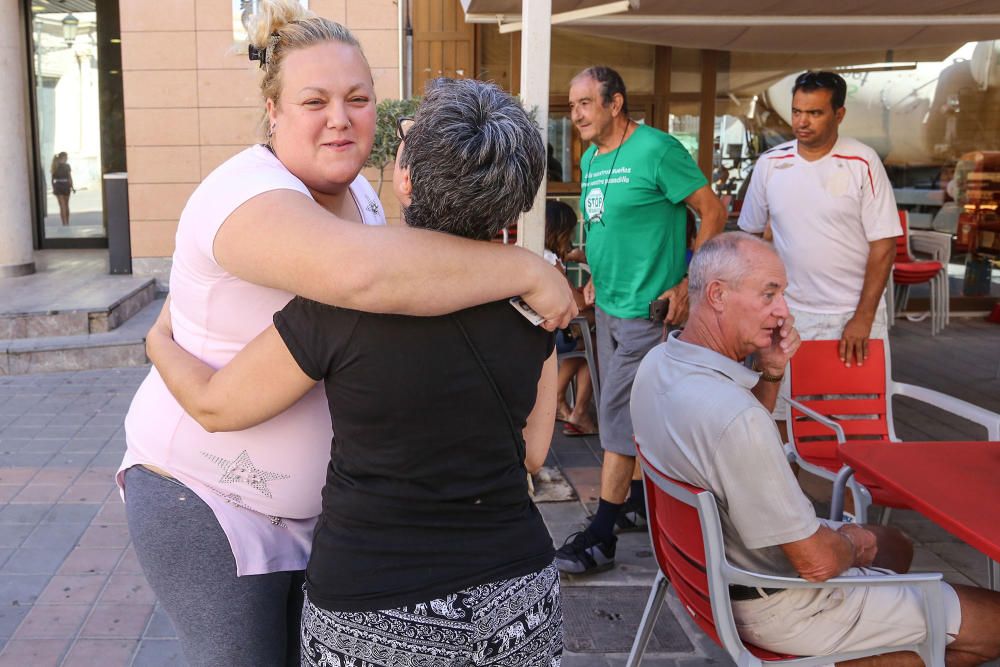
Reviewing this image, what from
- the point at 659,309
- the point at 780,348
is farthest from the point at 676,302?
the point at 780,348

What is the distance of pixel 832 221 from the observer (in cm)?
396

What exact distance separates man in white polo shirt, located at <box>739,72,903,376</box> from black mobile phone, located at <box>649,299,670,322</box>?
691 mm

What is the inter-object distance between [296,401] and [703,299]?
128cm

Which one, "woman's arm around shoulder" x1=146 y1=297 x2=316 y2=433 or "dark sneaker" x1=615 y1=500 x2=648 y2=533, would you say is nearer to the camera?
"woman's arm around shoulder" x1=146 y1=297 x2=316 y2=433

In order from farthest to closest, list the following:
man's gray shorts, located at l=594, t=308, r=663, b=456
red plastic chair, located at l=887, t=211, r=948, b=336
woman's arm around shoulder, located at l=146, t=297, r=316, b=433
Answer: red plastic chair, located at l=887, t=211, r=948, b=336, man's gray shorts, located at l=594, t=308, r=663, b=456, woman's arm around shoulder, located at l=146, t=297, r=316, b=433

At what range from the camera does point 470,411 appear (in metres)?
1.38

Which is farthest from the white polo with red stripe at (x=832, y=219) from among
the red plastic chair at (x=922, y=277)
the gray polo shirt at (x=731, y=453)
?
the red plastic chair at (x=922, y=277)

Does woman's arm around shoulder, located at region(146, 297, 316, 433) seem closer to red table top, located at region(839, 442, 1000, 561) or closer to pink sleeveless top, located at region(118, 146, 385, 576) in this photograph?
pink sleeveless top, located at region(118, 146, 385, 576)

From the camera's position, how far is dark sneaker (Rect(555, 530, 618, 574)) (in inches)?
136

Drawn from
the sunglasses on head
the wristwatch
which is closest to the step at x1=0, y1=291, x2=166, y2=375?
the sunglasses on head

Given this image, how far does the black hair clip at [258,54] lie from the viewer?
1.56 m

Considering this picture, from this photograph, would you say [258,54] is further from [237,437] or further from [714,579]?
[714,579]

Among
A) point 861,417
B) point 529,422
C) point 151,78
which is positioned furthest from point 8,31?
point 529,422

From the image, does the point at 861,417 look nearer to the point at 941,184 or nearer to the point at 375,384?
the point at 375,384
